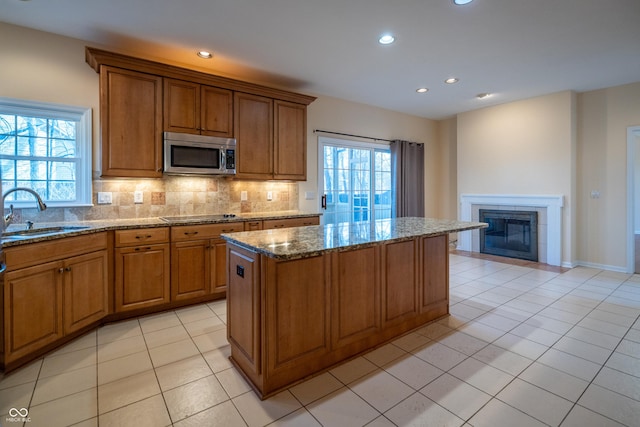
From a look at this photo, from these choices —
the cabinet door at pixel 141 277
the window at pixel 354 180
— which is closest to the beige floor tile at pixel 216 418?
the cabinet door at pixel 141 277

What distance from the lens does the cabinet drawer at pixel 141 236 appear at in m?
2.86

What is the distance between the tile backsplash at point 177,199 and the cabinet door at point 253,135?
1.13ft

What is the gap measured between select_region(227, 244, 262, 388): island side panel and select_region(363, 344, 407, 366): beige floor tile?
2.81 feet

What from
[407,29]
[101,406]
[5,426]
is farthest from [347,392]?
[407,29]

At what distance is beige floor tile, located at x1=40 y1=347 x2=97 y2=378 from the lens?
2.13 meters

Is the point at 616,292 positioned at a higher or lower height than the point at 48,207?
lower

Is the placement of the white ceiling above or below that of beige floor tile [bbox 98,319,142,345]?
above

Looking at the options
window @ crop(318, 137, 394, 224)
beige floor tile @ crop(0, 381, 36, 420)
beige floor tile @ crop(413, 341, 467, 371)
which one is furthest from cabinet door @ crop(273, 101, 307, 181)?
beige floor tile @ crop(0, 381, 36, 420)

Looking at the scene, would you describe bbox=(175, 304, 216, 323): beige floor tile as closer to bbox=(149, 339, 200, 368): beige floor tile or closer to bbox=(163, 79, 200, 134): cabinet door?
bbox=(149, 339, 200, 368): beige floor tile

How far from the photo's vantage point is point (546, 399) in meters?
1.82

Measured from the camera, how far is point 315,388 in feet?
6.37

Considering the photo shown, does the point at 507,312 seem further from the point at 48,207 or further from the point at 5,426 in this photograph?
the point at 48,207

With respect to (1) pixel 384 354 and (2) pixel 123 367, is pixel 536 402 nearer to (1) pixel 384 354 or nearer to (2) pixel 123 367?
(1) pixel 384 354

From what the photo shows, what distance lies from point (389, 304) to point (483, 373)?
759mm
